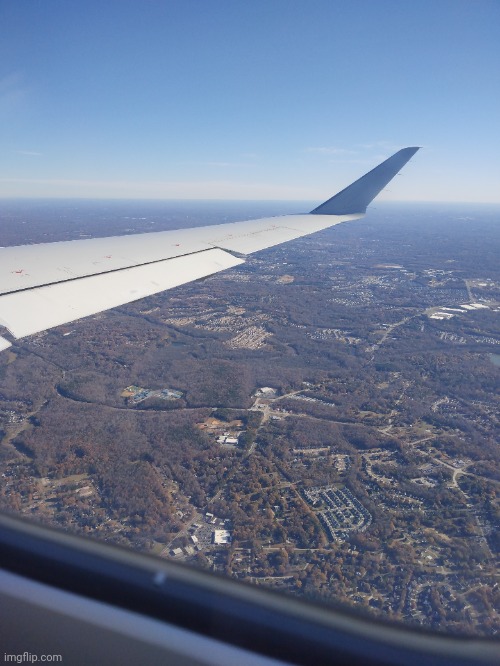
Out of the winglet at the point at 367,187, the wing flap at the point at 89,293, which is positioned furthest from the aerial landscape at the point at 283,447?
the winglet at the point at 367,187

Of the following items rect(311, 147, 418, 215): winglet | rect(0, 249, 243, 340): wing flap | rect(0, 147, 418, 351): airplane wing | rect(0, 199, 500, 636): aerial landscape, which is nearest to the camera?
rect(0, 249, 243, 340): wing flap

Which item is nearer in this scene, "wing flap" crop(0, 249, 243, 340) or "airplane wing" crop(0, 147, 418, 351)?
"wing flap" crop(0, 249, 243, 340)

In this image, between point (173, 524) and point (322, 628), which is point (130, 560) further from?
point (173, 524)

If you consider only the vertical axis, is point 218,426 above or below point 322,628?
below

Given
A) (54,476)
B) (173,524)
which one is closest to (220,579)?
(173,524)

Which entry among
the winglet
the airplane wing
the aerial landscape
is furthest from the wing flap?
the winglet

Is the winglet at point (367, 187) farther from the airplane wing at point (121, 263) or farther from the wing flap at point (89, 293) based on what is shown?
the wing flap at point (89, 293)

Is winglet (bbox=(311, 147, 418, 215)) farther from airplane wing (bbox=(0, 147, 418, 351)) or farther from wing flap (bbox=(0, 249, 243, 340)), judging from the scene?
wing flap (bbox=(0, 249, 243, 340))
